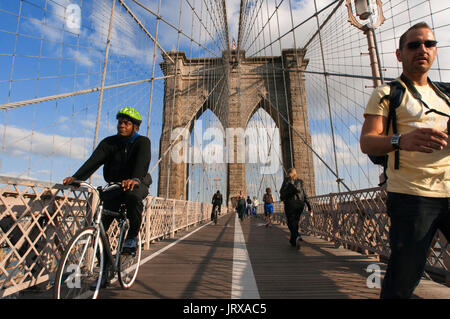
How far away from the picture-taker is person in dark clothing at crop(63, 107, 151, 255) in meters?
1.94

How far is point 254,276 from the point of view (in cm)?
254

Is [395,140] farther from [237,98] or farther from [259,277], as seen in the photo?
[237,98]

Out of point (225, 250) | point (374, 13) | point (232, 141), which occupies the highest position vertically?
point (232, 141)

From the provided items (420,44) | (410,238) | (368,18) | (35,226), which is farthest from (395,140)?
(368,18)

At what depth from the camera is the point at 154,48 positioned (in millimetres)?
6691

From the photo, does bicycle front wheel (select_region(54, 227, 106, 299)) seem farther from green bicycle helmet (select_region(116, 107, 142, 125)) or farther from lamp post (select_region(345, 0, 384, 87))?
Answer: lamp post (select_region(345, 0, 384, 87))

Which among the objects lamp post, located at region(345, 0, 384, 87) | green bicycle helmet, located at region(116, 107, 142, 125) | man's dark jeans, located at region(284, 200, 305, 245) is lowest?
man's dark jeans, located at region(284, 200, 305, 245)

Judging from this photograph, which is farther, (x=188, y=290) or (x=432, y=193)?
(x=188, y=290)

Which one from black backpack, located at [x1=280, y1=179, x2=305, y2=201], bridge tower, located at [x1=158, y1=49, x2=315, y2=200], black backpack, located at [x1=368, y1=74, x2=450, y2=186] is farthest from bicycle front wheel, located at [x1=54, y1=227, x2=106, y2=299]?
bridge tower, located at [x1=158, y1=49, x2=315, y2=200]

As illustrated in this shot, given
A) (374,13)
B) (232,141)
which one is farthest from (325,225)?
(232,141)

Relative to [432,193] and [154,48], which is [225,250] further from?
[154,48]

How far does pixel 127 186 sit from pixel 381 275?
2513mm

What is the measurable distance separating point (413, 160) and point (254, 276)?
197cm

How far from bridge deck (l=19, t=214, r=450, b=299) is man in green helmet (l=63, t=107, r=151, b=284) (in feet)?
1.77
